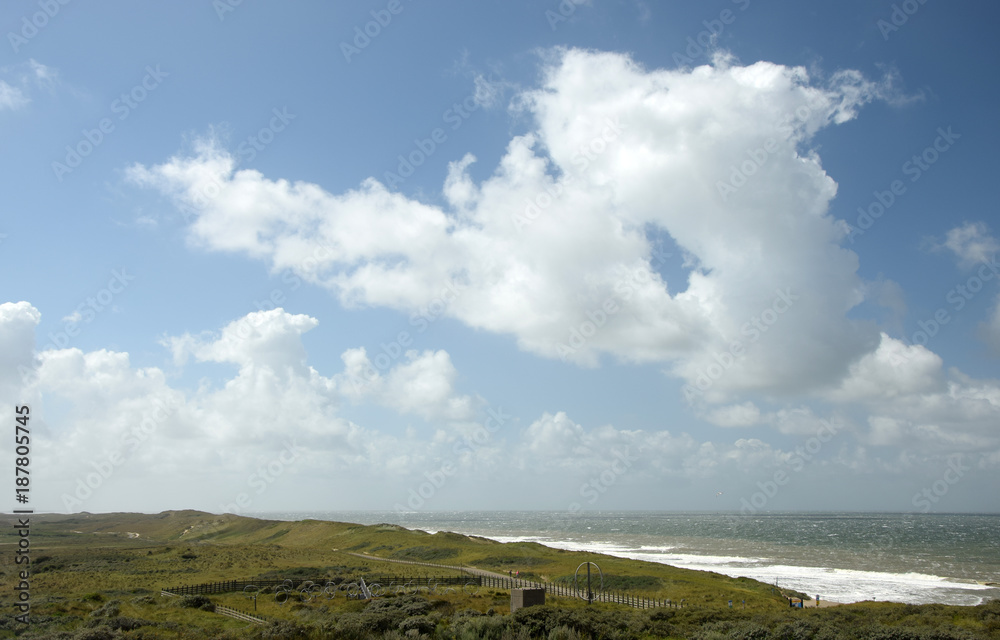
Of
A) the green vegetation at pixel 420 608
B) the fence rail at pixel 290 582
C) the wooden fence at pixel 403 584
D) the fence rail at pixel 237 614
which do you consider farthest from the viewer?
the fence rail at pixel 290 582

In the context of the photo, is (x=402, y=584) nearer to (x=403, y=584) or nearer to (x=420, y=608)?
(x=403, y=584)

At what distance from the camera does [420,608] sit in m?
26.6

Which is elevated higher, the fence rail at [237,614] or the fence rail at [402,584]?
the fence rail at [237,614]

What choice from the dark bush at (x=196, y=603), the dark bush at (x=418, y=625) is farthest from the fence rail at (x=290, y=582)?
the dark bush at (x=418, y=625)

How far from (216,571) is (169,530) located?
10433cm

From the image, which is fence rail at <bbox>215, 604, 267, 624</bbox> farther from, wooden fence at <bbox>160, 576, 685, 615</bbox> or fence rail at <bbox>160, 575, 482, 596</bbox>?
fence rail at <bbox>160, 575, 482, 596</bbox>

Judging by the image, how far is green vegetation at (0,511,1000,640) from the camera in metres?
20.8

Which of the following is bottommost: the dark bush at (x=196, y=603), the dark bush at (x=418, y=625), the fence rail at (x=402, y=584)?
the fence rail at (x=402, y=584)

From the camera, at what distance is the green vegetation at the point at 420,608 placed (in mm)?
20844

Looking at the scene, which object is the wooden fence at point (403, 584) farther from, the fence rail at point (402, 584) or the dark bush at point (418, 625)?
the dark bush at point (418, 625)

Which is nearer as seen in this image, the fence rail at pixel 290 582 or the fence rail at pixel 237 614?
the fence rail at pixel 237 614

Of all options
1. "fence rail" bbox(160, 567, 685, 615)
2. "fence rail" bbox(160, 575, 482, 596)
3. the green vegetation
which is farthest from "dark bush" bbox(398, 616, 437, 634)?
"fence rail" bbox(160, 575, 482, 596)

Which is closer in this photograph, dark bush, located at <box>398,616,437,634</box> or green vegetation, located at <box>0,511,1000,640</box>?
green vegetation, located at <box>0,511,1000,640</box>

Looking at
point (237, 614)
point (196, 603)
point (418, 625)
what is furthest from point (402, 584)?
point (418, 625)
